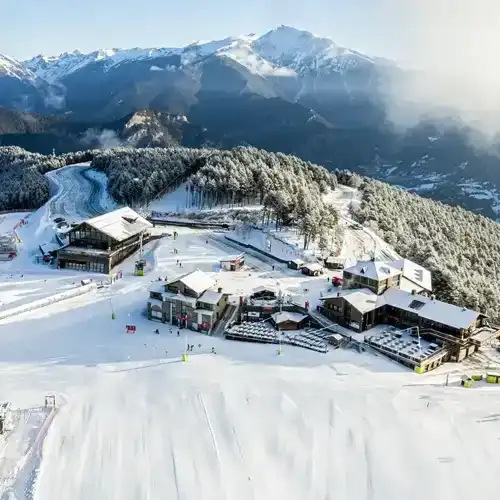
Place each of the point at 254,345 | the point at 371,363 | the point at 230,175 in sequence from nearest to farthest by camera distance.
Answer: the point at 371,363, the point at 254,345, the point at 230,175

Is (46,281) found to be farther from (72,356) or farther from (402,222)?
(402,222)

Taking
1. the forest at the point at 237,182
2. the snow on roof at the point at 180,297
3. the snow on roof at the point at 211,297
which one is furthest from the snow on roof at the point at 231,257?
the snow on roof at the point at 180,297

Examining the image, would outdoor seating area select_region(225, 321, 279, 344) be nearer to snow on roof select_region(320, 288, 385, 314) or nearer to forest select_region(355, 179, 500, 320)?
snow on roof select_region(320, 288, 385, 314)

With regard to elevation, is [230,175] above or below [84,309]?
above

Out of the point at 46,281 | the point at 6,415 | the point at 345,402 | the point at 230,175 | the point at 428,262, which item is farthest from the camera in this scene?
the point at 230,175

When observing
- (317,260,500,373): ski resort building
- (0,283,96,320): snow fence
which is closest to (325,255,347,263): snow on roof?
(317,260,500,373): ski resort building

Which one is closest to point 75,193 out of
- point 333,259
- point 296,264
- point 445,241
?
point 296,264

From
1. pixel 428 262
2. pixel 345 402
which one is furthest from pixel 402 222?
pixel 345 402

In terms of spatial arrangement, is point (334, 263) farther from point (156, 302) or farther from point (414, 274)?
point (156, 302)
